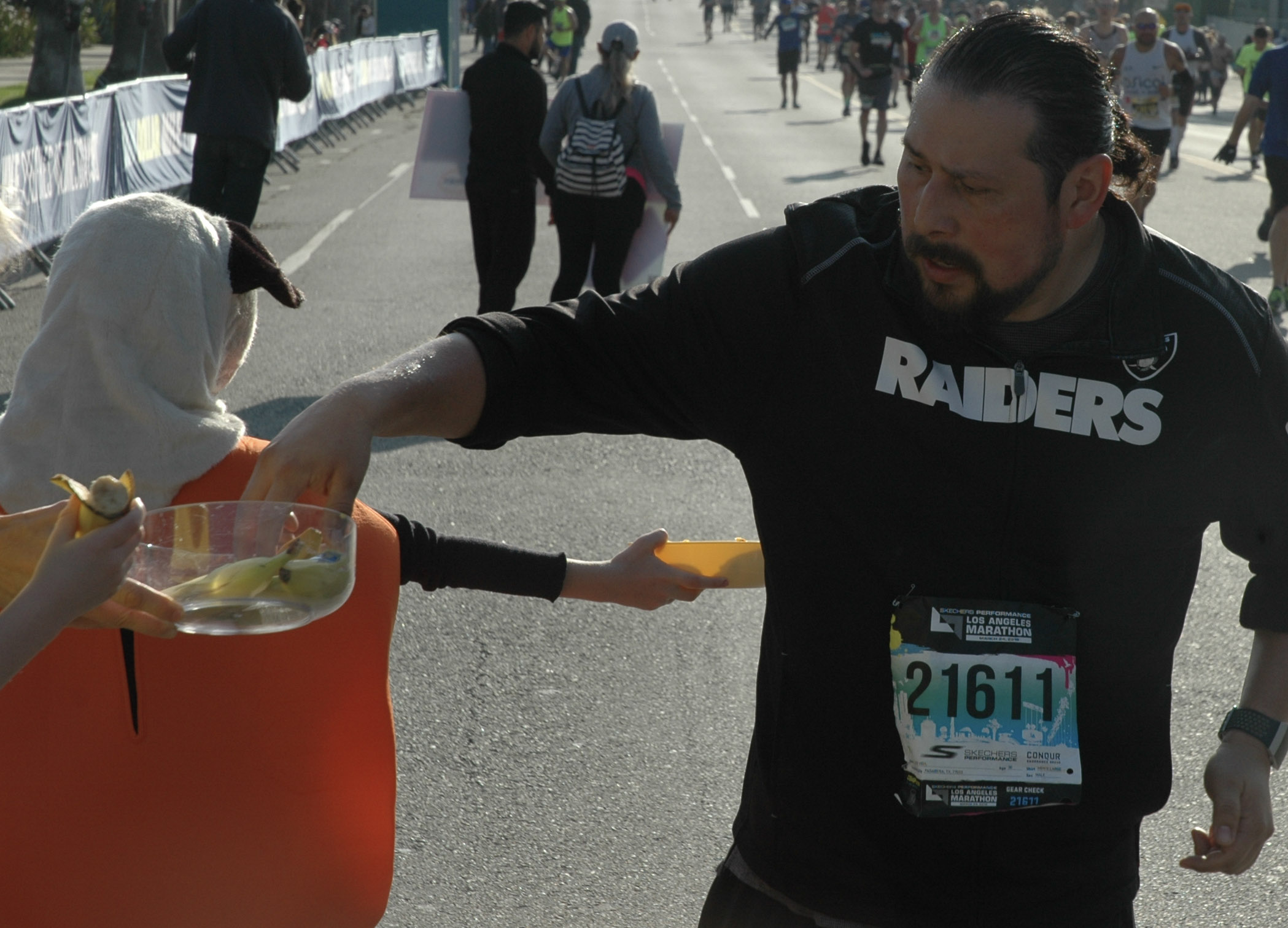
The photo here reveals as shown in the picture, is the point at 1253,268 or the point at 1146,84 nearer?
the point at 1253,268

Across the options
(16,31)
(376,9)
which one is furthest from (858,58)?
(16,31)

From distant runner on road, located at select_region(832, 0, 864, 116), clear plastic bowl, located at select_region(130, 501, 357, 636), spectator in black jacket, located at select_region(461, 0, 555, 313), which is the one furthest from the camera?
distant runner on road, located at select_region(832, 0, 864, 116)

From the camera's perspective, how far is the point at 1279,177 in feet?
34.6

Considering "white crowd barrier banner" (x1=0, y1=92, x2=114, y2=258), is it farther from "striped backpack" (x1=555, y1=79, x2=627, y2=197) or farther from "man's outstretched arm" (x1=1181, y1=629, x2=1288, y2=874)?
"man's outstretched arm" (x1=1181, y1=629, x2=1288, y2=874)

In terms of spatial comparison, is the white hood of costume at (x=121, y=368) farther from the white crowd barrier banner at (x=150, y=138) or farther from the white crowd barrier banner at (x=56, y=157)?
the white crowd barrier banner at (x=150, y=138)

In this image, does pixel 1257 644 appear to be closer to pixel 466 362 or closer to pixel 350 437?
pixel 466 362

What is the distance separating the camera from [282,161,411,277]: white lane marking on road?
12.0 metres

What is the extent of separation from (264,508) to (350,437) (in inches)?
4.7

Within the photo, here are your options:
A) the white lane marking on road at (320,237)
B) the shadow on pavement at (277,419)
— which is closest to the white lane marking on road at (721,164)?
the white lane marking on road at (320,237)

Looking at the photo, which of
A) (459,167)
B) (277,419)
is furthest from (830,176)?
(277,419)

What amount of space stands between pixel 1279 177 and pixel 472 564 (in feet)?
31.6

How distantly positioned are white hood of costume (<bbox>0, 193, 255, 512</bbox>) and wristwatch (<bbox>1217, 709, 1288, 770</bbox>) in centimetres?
148

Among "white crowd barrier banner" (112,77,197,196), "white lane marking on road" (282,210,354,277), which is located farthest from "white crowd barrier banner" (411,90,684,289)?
"white crowd barrier banner" (112,77,197,196)

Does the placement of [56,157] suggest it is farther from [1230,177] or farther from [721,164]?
[1230,177]
